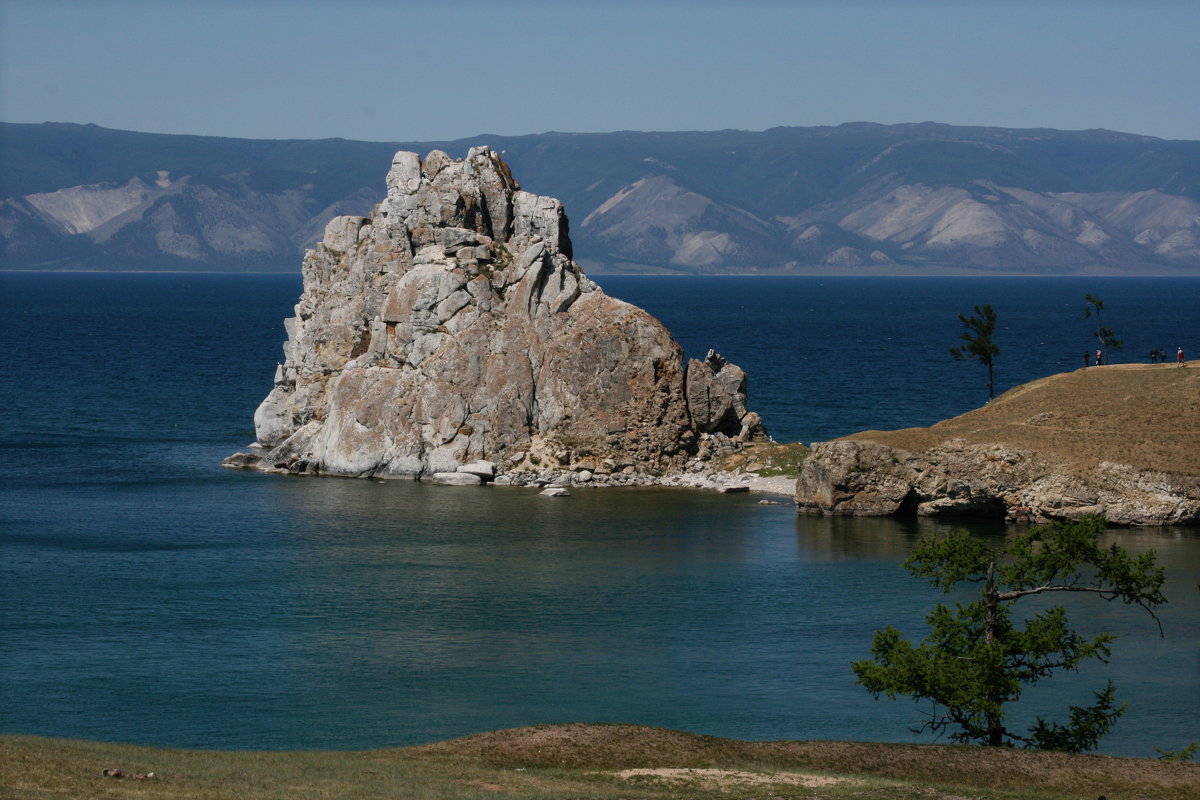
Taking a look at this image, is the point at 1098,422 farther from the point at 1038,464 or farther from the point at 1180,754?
the point at 1180,754

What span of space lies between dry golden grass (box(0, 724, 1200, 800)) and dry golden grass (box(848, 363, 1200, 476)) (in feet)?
154

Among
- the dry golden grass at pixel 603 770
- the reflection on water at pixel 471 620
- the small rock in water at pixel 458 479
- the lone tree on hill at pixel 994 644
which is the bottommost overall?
the reflection on water at pixel 471 620

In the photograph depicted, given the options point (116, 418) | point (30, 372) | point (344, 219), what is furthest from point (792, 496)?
point (30, 372)

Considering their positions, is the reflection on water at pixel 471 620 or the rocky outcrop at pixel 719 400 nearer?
the reflection on water at pixel 471 620

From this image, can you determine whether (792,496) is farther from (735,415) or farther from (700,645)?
(700,645)

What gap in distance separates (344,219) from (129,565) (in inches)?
1916

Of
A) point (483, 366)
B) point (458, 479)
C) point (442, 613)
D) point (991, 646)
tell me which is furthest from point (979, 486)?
point (991, 646)

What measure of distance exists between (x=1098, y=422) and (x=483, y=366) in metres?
40.3

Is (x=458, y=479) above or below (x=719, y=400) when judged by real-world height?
below

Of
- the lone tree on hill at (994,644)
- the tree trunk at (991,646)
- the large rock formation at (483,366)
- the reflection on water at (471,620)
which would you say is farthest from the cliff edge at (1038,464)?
the tree trunk at (991,646)

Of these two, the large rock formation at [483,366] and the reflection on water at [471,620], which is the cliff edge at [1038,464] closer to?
the reflection on water at [471,620]

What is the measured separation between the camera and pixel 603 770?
1613 inches

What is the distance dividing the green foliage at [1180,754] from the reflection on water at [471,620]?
1585 mm

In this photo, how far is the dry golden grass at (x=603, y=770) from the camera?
3691 centimetres
